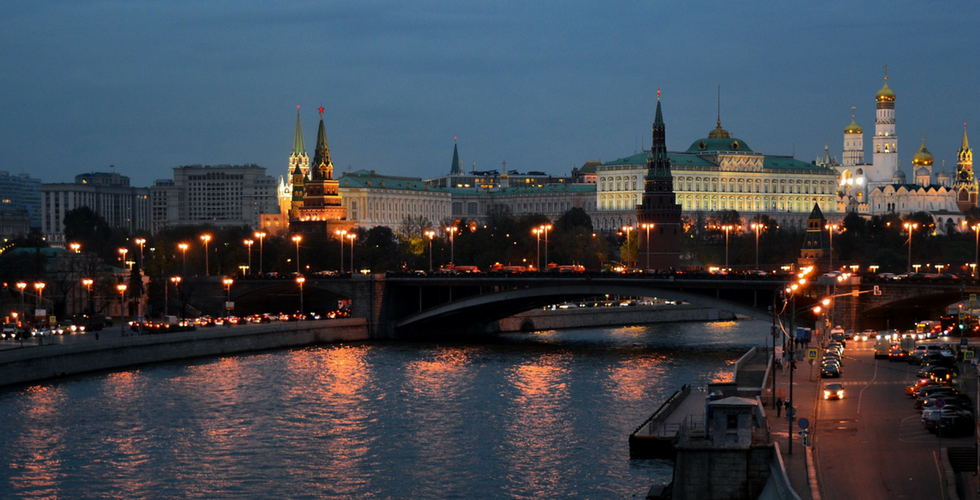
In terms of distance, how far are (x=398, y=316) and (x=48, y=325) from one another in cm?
2358

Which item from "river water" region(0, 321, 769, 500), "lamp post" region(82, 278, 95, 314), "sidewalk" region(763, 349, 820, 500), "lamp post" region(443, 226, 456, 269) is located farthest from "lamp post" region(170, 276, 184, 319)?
"sidewalk" region(763, 349, 820, 500)

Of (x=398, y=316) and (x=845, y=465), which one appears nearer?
(x=845, y=465)

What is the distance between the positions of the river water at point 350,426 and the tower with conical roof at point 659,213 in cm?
5487

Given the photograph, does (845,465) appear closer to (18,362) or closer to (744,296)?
(18,362)

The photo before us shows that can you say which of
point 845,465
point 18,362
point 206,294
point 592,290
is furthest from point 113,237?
point 845,465

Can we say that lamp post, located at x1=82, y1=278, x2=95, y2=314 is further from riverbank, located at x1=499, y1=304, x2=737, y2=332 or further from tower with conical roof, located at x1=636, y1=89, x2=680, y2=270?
tower with conical roof, located at x1=636, y1=89, x2=680, y2=270

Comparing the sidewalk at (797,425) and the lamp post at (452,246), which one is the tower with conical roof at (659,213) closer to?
the lamp post at (452,246)

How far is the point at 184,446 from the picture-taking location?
4653 cm

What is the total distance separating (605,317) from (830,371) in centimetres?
5532

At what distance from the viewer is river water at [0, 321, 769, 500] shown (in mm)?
40469

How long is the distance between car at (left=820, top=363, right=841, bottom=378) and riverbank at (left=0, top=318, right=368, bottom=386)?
3476 centimetres

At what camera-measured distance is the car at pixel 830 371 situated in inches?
2020

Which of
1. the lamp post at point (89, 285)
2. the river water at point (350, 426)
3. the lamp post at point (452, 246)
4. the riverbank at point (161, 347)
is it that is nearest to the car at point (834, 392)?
the river water at point (350, 426)

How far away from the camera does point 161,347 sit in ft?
240
